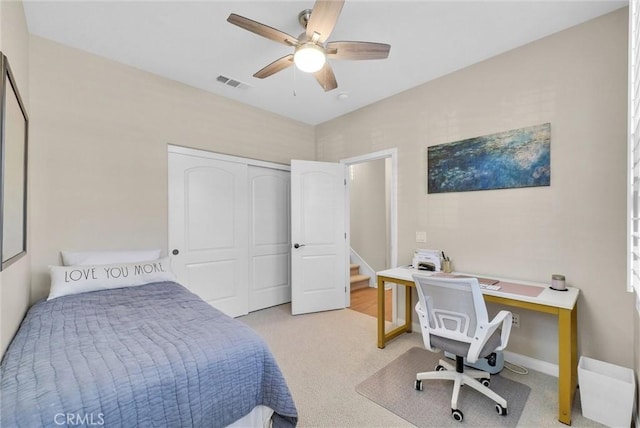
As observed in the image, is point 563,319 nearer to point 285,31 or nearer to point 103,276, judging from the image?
point 285,31

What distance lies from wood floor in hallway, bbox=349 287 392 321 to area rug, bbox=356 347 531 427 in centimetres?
134

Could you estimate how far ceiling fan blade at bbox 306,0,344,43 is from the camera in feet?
5.22

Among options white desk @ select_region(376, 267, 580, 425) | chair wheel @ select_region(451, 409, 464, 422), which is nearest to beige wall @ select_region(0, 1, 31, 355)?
chair wheel @ select_region(451, 409, 464, 422)

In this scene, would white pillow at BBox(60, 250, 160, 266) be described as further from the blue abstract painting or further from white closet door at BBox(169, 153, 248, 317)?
the blue abstract painting

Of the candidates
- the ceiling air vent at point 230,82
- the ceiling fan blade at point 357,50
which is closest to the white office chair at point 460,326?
the ceiling fan blade at point 357,50

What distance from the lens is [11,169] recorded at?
1.51 metres

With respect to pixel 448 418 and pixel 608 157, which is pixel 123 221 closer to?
pixel 448 418

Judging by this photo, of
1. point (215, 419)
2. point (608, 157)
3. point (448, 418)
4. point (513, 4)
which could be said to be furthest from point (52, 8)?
point (608, 157)

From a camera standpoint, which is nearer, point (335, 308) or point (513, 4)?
point (513, 4)

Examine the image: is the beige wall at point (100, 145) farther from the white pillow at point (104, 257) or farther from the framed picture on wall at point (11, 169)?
the framed picture on wall at point (11, 169)

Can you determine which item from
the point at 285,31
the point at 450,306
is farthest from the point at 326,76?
the point at 450,306

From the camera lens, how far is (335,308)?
3.83m

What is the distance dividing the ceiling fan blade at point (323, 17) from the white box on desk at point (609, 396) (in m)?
2.65

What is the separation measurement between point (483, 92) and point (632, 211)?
1.59 meters
